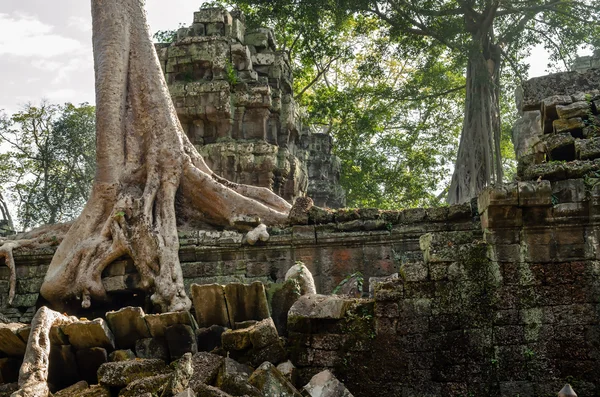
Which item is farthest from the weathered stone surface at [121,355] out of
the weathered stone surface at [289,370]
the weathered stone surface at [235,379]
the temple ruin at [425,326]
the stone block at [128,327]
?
the weathered stone surface at [289,370]

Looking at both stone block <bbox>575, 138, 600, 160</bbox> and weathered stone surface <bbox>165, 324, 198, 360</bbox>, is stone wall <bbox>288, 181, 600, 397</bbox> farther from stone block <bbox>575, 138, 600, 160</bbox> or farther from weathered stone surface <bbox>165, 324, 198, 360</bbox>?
weathered stone surface <bbox>165, 324, 198, 360</bbox>

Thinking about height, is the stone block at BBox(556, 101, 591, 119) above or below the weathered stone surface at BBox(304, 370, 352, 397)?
above

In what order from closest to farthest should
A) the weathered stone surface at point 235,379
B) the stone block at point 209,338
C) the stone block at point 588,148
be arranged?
the weathered stone surface at point 235,379, the stone block at point 209,338, the stone block at point 588,148

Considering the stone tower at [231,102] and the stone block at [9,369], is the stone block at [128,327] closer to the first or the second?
the stone block at [9,369]

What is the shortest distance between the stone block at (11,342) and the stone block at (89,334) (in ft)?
1.20

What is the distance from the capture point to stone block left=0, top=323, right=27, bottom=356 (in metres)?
4.75

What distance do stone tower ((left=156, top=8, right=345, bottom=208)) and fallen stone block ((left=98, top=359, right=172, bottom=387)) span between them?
21.0 ft

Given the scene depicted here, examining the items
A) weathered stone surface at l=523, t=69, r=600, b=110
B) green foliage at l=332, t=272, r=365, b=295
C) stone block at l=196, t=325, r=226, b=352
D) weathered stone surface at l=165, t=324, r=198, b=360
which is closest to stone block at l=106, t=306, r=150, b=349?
weathered stone surface at l=165, t=324, r=198, b=360

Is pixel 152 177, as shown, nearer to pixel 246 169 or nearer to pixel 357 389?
pixel 246 169

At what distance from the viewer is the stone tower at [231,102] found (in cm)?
1074

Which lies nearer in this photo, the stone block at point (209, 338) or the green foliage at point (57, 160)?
the stone block at point (209, 338)

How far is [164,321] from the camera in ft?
15.4

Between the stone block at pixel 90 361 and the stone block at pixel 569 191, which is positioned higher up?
the stone block at pixel 569 191

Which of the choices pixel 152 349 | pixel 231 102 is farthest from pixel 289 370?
pixel 231 102
